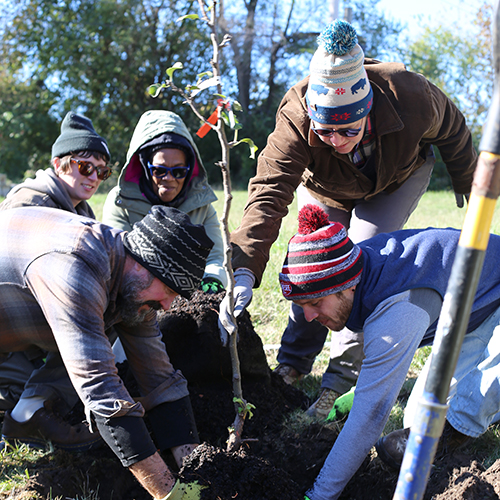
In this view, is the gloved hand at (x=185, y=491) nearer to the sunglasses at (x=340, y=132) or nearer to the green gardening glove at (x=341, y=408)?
the green gardening glove at (x=341, y=408)

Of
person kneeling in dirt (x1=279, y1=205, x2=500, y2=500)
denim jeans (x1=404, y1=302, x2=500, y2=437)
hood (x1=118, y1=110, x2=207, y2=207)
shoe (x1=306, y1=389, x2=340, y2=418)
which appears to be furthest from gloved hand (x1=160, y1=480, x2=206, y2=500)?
hood (x1=118, y1=110, x2=207, y2=207)

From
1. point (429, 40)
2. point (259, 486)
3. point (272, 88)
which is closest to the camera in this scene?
point (259, 486)

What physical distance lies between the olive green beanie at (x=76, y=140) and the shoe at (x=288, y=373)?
5.85 ft

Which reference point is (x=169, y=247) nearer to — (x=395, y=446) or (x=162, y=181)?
(x=395, y=446)

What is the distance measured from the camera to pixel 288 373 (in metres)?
3.18

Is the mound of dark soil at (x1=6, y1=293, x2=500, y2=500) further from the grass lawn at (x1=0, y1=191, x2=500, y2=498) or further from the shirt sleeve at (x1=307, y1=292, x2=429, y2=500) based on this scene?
the shirt sleeve at (x1=307, y1=292, x2=429, y2=500)

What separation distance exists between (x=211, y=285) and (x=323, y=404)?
1032 millimetres

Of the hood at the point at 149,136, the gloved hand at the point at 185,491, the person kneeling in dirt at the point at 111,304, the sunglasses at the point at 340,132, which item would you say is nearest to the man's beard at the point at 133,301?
the person kneeling in dirt at the point at 111,304

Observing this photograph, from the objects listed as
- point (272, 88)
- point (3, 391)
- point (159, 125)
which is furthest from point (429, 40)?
point (3, 391)

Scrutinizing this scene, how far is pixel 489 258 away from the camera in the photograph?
7.12ft

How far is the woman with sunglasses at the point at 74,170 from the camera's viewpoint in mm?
2982

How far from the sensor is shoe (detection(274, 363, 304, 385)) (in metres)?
3.16

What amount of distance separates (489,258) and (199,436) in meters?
1.62

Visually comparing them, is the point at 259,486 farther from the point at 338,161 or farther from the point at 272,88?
the point at 272,88
